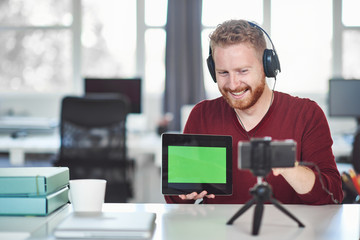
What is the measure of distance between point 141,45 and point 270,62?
2929 mm

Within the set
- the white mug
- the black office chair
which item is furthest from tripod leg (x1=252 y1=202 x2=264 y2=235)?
the black office chair

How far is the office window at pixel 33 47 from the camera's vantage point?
4305 mm

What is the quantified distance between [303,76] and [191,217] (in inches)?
135

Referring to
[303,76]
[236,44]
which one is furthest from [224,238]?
[303,76]

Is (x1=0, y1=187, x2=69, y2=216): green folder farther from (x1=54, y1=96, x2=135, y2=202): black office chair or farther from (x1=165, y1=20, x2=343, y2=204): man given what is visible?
(x1=54, y1=96, x2=135, y2=202): black office chair

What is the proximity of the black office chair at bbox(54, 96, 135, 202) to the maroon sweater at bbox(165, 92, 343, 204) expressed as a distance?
1.14m

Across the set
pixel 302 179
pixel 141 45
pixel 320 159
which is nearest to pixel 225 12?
pixel 141 45

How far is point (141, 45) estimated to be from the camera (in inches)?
165

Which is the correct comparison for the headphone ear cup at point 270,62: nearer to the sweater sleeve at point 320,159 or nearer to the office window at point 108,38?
the sweater sleeve at point 320,159

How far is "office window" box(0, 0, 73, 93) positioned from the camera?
430 centimetres

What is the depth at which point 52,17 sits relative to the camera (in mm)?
4312

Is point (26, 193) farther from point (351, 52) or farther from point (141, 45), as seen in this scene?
point (351, 52)

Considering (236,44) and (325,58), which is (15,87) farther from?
(236,44)

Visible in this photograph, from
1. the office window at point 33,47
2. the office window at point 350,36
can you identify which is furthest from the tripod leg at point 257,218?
the office window at point 33,47
